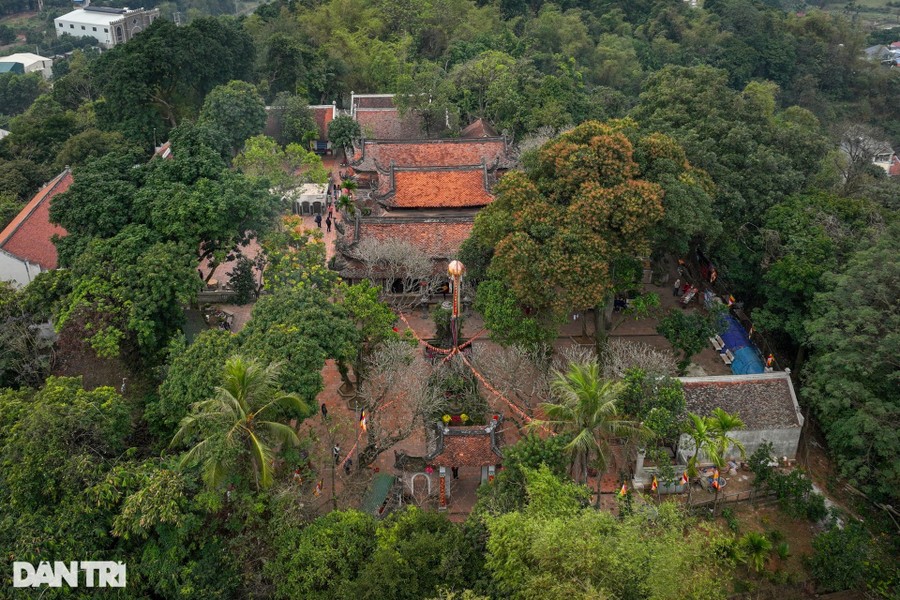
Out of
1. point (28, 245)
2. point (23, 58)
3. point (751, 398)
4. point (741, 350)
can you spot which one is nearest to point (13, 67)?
point (23, 58)

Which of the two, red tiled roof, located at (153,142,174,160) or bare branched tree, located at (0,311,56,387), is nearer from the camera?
bare branched tree, located at (0,311,56,387)

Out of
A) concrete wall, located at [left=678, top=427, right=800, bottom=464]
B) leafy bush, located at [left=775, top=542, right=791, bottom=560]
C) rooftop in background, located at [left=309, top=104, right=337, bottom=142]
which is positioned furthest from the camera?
rooftop in background, located at [left=309, top=104, right=337, bottom=142]

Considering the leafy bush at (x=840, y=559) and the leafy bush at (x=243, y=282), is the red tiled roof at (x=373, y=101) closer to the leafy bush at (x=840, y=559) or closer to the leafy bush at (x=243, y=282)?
the leafy bush at (x=243, y=282)

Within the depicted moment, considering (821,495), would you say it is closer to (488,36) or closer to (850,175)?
(850,175)

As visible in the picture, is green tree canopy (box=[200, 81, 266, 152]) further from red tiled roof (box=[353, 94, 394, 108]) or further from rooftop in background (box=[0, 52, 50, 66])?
rooftop in background (box=[0, 52, 50, 66])

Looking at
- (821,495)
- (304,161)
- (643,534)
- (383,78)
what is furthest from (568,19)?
(643,534)

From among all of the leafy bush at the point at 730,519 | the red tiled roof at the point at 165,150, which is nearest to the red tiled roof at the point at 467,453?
the leafy bush at the point at 730,519

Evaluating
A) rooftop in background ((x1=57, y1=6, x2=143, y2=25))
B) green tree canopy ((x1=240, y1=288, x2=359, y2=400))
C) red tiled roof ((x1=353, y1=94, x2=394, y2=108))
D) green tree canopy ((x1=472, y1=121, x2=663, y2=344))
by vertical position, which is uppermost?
green tree canopy ((x1=472, y1=121, x2=663, y2=344))

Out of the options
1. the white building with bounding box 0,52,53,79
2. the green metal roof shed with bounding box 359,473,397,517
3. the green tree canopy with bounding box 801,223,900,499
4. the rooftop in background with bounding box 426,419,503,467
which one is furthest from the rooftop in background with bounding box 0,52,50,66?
the green tree canopy with bounding box 801,223,900,499
